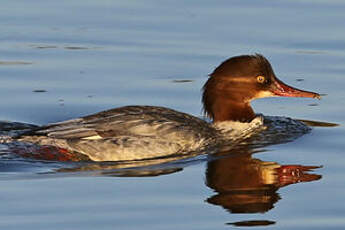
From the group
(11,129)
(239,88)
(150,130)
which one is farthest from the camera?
(239,88)

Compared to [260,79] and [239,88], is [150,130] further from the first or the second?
[260,79]

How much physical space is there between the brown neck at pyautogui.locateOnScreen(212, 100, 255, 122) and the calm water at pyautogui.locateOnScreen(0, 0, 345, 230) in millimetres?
701

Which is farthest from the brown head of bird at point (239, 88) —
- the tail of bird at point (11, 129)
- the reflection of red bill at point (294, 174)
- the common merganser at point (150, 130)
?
the tail of bird at point (11, 129)

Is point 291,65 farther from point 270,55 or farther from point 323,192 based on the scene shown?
point 323,192

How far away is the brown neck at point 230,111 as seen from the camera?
41.1 ft

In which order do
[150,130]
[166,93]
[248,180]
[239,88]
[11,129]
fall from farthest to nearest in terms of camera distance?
[166,93] < [239,88] < [11,129] < [150,130] < [248,180]

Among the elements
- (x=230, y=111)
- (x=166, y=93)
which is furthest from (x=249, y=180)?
(x=166, y=93)

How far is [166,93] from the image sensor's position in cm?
1362

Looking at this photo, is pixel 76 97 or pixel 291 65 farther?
pixel 291 65

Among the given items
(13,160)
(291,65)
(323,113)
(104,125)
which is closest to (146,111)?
(104,125)

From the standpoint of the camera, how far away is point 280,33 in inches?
611

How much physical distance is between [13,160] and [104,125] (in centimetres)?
104

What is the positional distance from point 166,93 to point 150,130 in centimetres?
207

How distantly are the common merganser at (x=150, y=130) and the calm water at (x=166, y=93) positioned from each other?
0.45 meters
